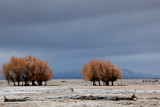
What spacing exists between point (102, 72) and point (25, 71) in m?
21.1

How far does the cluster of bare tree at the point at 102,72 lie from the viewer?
2709 inches

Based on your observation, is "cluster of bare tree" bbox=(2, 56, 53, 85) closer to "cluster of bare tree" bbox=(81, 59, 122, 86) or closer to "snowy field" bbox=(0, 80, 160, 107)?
"cluster of bare tree" bbox=(81, 59, 122, 86)

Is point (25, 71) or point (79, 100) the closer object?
point (79, 100)

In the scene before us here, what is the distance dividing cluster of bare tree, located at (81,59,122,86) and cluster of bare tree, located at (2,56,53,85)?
11.1 meters

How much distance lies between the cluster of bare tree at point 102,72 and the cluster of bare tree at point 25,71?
36.5 feet

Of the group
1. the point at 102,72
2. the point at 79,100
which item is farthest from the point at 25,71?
the point at 79,100

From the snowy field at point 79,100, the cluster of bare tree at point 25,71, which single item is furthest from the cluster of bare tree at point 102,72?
the snowy field at point 79,100

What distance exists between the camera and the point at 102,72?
7000 cm

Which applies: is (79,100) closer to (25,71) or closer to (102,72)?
(102,72)

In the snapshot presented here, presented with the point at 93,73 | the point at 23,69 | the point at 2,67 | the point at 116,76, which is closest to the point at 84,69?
the point at 93,73

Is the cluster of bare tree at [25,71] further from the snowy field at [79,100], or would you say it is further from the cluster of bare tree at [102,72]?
the snowy field at [79,100]

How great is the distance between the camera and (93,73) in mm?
71125

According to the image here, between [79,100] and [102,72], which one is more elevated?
[102,72]

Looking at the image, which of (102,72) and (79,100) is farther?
(102,72)
